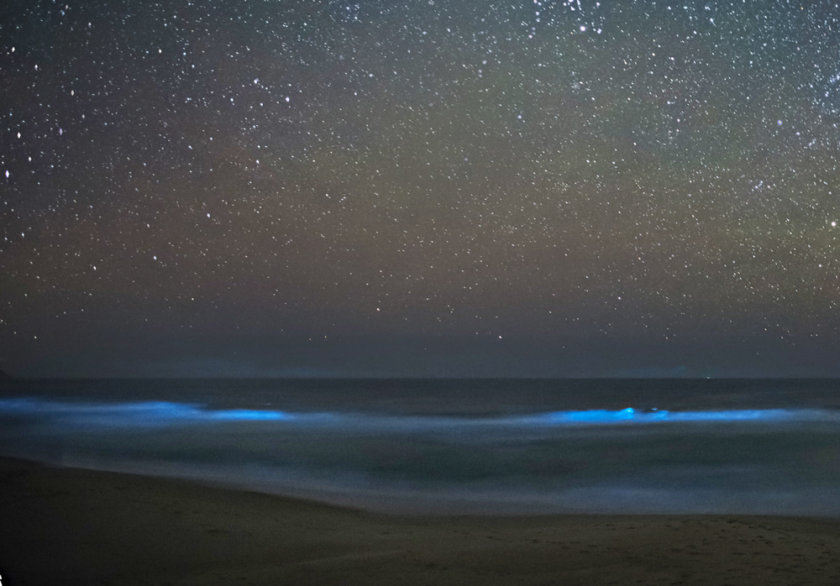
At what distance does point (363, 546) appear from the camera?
6.88 m

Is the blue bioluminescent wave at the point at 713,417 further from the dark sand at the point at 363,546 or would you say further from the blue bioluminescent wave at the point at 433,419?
the dark sand at the point at 363,546

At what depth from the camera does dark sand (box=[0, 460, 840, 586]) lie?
5.66m

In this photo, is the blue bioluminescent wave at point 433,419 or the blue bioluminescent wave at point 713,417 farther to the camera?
the blue bioluminescent wave at point 713,417

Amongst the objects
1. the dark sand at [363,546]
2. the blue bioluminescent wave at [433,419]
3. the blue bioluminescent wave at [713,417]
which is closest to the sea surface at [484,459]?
the blue bioluminescent wave at [433,419]

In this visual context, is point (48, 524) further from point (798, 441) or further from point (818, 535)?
point (798, 441)

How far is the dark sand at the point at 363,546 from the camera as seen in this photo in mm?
5660

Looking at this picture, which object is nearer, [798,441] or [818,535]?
[818,535]

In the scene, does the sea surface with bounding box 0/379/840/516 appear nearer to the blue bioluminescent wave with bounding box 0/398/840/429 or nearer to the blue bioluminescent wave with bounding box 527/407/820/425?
the blue bioluminescent wave with bounding box 0/398/840/429

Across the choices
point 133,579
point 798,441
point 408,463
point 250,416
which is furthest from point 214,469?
point 250,416

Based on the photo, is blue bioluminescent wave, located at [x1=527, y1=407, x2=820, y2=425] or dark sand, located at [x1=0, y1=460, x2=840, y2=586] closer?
dark sand, located at [x1=0, y1=460, x2=840, y2=586]

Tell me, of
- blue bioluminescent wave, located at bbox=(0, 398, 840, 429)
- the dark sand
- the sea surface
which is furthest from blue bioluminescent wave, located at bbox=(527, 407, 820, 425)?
the dark sand

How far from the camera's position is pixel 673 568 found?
19.3 feet

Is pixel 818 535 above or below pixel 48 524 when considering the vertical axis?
below

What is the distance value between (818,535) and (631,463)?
779 centimetres
